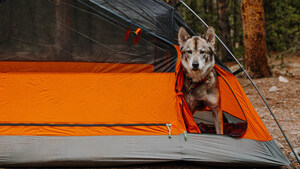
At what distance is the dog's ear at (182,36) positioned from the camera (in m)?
3.98

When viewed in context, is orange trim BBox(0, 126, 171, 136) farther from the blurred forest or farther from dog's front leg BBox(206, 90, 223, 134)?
the blurred forest

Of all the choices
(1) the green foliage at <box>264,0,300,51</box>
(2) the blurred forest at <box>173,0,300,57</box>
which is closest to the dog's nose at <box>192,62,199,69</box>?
(2) the blurred forest at <box>173,0,300,57</box>

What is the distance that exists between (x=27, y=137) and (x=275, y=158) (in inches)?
127

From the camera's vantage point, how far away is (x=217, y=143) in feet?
12.1

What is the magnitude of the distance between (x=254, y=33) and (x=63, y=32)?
660 cm

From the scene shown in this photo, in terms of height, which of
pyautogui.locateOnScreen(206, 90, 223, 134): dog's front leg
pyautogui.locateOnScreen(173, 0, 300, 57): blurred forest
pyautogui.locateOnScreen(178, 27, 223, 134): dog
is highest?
pyautogui.locateOnScreen(173, 0, 300, 57): blurred forest

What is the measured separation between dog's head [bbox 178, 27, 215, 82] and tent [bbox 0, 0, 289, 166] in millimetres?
127

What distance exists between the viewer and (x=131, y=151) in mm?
3564

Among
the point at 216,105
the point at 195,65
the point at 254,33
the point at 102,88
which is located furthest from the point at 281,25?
the point at 102,88

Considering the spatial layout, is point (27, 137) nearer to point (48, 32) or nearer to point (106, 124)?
point (106, 124)

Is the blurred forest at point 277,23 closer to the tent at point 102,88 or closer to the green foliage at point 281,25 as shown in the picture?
the green foliage at point 281,25

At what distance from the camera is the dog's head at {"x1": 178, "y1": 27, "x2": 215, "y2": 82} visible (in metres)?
3.96

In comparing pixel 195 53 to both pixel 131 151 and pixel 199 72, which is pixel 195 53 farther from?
pixel 131 151

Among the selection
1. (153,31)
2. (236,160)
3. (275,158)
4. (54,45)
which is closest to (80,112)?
(54,45)
